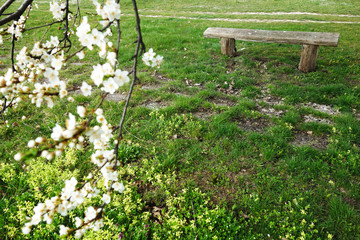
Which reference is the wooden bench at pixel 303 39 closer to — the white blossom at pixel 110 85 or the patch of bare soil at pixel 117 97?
the patch of bare soil at pixel 117 97

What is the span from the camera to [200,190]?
284 cm

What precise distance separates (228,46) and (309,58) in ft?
6.76

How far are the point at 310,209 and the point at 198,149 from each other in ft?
5.10

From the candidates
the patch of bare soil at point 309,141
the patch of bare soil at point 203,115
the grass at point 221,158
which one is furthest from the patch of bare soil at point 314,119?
the patch of bare soil at point 203,115

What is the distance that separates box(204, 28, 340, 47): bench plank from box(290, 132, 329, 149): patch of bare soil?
2700 millimetres

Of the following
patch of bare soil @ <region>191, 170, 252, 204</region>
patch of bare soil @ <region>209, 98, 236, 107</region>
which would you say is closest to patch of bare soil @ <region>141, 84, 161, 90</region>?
A: patch of bare soil @ <region>209, 98, 236, 107</region>

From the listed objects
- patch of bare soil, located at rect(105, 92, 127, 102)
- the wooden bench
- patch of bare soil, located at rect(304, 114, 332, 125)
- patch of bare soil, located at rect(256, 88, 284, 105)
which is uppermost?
the wooden bench

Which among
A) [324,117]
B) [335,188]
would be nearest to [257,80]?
[324,117]

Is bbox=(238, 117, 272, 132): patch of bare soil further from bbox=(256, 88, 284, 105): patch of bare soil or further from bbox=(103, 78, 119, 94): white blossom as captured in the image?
bbox=(103, 78, 119, 94): white blossom

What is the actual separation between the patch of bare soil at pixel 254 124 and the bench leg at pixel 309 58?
8.05 feet

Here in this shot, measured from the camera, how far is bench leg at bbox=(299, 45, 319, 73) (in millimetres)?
5355

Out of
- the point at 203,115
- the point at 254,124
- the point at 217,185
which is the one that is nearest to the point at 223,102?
the point at 203,115

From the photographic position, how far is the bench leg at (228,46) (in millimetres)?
6344

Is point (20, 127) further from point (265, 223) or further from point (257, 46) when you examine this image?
point (257, 46)
